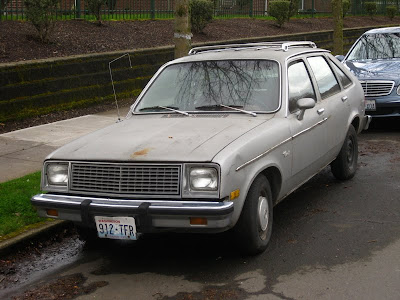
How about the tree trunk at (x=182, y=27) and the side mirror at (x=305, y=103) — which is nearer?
the side mirror at (x=305, y=103)

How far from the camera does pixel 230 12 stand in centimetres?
2327

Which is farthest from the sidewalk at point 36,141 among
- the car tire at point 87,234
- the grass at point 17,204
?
the car tire at point 87,234

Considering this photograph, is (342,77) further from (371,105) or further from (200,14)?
(200,14)

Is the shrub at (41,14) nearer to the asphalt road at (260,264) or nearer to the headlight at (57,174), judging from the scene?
the asphalt road at (260,264)

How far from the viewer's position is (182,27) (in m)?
9.77

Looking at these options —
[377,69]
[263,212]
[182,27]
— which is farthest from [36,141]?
[377,69]

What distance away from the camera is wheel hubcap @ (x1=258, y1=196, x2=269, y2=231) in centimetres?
528

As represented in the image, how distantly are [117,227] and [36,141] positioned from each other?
17.0ft

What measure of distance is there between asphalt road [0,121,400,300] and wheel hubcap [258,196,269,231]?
0.85 ft

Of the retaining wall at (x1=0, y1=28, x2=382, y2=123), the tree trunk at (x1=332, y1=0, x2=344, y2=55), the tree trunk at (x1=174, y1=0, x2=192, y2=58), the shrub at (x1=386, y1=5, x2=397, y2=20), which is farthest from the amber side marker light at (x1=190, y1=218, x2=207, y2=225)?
the shrub at (x1=386, y1=5, x2=397, y2=20)

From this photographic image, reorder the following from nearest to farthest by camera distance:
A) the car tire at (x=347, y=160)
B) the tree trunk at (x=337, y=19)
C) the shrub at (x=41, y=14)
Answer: the car tire at (x=347, y=160) < the shrub at (x=41, y=14) < the tree trunk at (x=337, y=19)

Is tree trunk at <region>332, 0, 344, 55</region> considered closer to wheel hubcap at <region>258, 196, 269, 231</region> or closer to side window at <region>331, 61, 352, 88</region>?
side window at <region>331, 61, 352, 88</region>

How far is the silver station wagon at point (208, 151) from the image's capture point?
4.81 m

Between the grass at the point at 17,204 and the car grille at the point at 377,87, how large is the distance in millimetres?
5791
